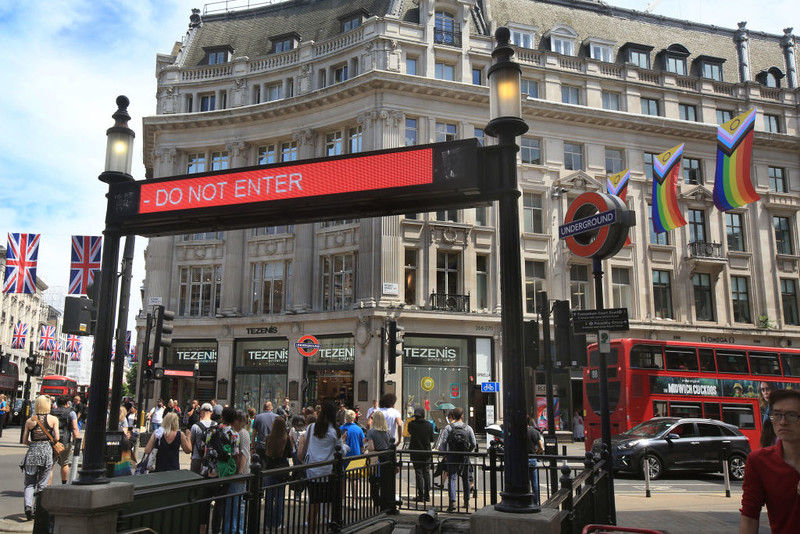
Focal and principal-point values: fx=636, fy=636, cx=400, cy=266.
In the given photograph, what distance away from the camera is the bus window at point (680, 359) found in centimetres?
2170

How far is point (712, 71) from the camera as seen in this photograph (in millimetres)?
39719

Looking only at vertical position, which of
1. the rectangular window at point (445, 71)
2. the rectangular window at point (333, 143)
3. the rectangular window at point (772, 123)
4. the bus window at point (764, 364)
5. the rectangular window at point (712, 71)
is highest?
the rectangular window at point (712, 71)

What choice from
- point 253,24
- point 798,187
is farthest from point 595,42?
point 253,24

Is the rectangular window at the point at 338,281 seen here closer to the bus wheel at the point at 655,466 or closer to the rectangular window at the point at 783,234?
the bus wheel at the point at 655,466

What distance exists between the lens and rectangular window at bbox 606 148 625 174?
1420 inches

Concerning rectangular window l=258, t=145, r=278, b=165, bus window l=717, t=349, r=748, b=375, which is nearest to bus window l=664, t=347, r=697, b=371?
bus window l=717, t=349, r=748, b=375

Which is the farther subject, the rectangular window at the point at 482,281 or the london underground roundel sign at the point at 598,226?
the rectangular window at the point at 482,281

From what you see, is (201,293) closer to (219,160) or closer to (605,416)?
(219,160)

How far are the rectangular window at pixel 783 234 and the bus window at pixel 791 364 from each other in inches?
695

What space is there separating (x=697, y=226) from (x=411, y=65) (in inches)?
746

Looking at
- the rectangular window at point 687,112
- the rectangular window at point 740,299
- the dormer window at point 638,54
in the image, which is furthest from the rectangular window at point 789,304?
the dormer window at point 638,54

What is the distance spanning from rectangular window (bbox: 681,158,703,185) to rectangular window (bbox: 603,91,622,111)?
513cm

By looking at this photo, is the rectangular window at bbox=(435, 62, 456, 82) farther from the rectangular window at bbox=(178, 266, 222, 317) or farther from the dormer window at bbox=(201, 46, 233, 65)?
the rectangular window at bbox=(178, 266, 222, 317)

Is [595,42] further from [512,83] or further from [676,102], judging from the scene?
[512,83]
